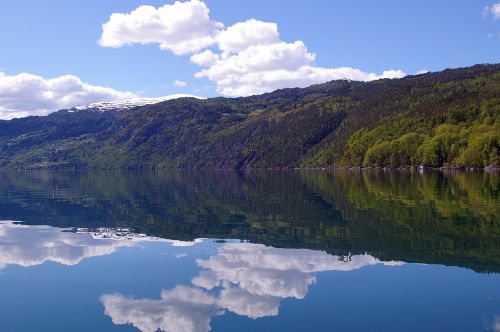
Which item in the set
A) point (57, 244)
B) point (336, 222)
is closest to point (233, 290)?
point (57, 244)

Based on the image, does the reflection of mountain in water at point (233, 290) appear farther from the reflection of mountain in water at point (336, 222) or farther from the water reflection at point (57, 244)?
the water reflection at point (57, 244)

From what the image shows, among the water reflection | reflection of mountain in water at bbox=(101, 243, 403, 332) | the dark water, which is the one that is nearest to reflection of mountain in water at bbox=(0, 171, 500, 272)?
the dark water

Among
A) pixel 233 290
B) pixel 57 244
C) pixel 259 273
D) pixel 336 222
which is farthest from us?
pixel 336 222

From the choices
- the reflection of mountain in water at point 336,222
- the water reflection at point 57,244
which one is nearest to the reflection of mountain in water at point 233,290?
the reflection of mountain in water at point 336,222

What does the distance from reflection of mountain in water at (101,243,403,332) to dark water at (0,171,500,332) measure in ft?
0.19

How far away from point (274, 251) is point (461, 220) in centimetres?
1860

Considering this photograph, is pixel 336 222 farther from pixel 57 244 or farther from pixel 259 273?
pixel 57 244

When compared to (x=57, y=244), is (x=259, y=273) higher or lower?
higher

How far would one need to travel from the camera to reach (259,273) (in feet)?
83.4

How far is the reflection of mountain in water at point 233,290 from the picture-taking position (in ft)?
61.6

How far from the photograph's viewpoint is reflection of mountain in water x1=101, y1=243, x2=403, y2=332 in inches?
740

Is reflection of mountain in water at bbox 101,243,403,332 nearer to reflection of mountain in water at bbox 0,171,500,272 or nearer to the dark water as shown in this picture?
the dark water

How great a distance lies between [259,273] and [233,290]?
3.38 m

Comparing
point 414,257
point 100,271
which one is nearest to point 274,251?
point 414,257
